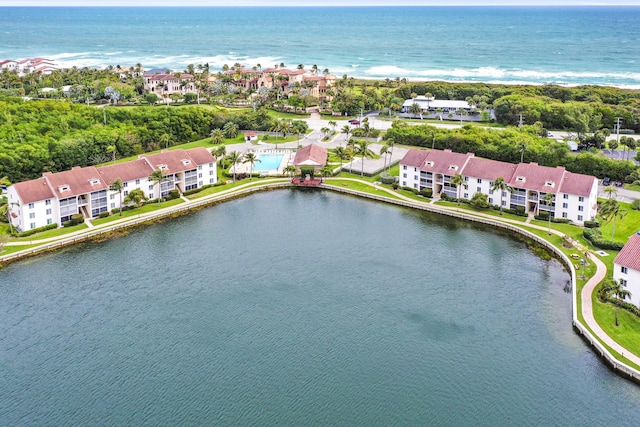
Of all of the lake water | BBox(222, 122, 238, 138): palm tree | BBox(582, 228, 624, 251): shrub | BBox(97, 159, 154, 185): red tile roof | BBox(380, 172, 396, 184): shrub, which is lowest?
the lake water

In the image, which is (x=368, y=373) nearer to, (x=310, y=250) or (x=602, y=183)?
(x=310, y=250)

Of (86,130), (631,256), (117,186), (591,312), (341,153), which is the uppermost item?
(86,130)

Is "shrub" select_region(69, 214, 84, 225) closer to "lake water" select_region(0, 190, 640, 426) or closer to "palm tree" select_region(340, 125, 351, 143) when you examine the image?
"lake water" select_region(0, 190, 640, 426)

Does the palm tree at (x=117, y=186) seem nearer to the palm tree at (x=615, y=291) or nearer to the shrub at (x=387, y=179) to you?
the shrub at (x=387, y=179)

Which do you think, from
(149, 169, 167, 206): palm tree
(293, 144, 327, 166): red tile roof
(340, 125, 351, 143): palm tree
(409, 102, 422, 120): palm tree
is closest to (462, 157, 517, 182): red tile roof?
(293, 144, 327, 166): red tile roof

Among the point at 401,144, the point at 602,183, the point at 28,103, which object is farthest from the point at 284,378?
the point at 28,103

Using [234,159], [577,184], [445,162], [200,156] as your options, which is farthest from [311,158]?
[577,184]

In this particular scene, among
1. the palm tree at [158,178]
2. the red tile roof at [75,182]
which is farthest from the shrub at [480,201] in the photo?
the red tile roof at [75,182]

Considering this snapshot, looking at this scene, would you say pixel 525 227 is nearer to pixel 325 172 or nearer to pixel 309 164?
pixel 325 172
